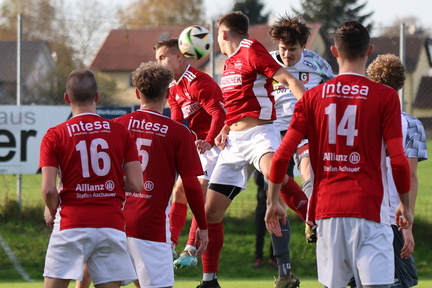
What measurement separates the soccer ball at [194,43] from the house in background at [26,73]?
4.18 metres

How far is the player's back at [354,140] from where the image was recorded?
4.73 metres

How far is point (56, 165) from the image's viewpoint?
5.09 m

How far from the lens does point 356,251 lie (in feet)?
15.6

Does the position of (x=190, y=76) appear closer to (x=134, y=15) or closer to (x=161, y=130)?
(x=161, y=130)

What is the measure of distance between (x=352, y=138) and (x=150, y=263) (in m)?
1.76

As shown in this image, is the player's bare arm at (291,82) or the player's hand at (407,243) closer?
the player's hand at (407,243)

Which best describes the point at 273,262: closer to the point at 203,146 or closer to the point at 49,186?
the point at 203,146

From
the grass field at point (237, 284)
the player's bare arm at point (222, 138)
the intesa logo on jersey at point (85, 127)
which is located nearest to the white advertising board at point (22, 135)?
the grass field at point (237, 284)

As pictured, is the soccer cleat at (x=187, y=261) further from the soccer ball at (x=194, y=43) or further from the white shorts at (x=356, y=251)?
the white shorts at (x=356, y=251)

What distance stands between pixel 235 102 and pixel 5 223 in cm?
574

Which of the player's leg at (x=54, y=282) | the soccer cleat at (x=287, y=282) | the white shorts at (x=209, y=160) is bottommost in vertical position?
the soccer cleat at (x=287, y=282)

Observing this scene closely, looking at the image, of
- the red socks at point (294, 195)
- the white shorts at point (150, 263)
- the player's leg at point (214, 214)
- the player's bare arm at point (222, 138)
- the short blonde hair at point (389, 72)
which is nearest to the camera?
the white shorts at point (150, 263)

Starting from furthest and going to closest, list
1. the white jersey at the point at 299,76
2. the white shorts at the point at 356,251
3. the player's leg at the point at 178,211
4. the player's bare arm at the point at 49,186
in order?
the white jersey at the point at 299,76
the player's leg at the point at 178,211
the player's bare arm at the point at 49,186
the white shorts at the point at 356,251

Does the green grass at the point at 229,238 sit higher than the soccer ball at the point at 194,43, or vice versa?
the soccer ball at the point at 194,43
